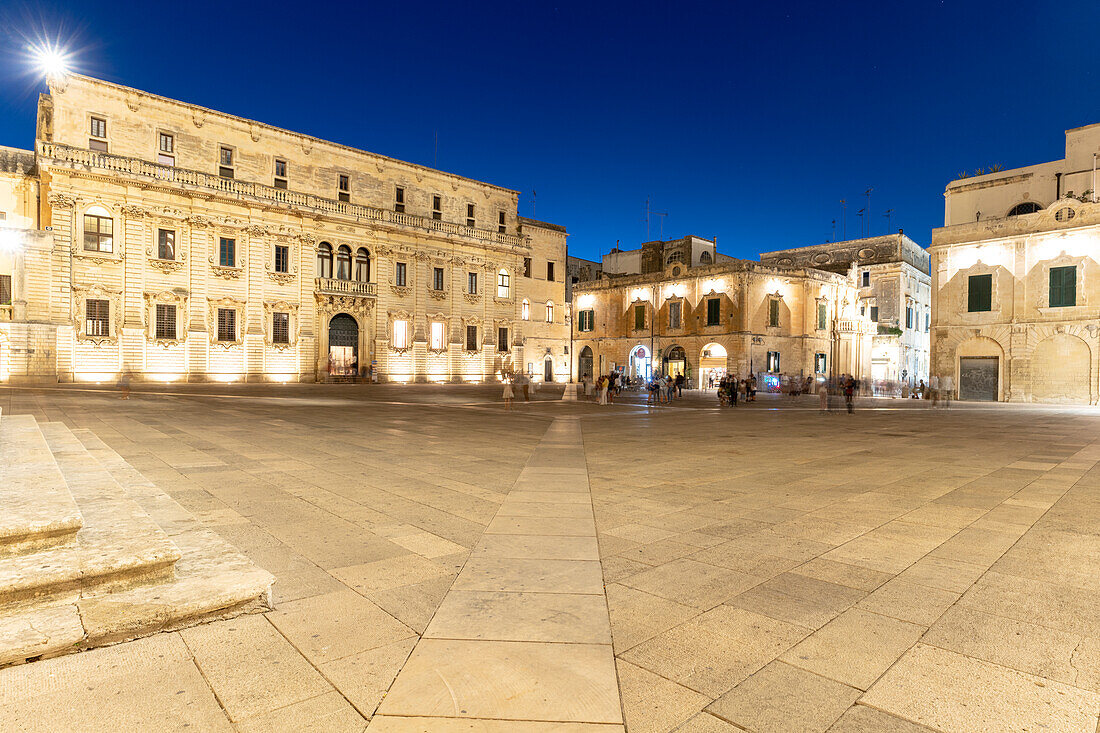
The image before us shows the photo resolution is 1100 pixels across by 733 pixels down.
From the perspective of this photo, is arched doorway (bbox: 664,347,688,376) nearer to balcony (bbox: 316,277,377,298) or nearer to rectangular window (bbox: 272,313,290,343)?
balcony (bbox: 316,277,377,298)

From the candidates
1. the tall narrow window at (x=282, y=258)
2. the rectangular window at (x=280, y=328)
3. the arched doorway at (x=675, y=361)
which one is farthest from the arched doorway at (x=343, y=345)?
the arched doorway at (x=675, y=361)

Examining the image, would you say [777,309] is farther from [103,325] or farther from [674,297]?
[103,325]

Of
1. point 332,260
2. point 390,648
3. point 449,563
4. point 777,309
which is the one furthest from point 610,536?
point 777,309

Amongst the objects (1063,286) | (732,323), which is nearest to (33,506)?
(1063,286)

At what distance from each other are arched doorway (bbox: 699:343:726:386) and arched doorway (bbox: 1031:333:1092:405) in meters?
17.0

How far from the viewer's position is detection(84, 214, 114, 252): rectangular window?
27.1m

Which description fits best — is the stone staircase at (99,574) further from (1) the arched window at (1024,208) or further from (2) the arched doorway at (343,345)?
(1) the arched window at (1024,208)

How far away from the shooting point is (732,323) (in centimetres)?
3944

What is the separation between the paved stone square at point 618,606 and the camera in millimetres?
2338

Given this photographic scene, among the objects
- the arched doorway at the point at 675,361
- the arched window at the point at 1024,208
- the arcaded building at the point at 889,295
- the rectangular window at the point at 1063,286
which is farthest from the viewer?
the arcaded building at the point at 889,295

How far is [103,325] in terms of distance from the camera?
2752 cm

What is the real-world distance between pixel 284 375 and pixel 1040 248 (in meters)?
39.8

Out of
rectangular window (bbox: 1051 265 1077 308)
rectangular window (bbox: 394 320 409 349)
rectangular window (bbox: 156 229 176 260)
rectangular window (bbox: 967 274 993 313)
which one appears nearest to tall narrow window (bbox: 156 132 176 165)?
rectangular window (bbox: 156 229 176 260)

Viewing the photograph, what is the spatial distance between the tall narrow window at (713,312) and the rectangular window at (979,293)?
1453 centimetres
